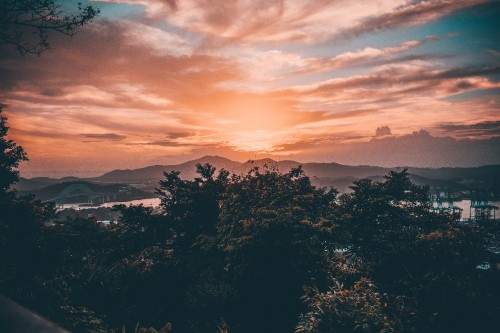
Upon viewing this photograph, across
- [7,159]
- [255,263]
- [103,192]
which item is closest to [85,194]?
[103,192]

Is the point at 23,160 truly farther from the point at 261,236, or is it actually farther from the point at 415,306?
the point at 415,306

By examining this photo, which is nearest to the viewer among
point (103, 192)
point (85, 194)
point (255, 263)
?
point (255, 263)

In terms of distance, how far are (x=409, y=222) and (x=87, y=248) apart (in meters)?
20.5

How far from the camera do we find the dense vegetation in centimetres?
817

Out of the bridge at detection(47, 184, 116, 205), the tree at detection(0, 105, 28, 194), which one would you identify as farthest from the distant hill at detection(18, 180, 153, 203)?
the tree at detection(0, 105, 28, 194)

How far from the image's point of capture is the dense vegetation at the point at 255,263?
8172 millimetres

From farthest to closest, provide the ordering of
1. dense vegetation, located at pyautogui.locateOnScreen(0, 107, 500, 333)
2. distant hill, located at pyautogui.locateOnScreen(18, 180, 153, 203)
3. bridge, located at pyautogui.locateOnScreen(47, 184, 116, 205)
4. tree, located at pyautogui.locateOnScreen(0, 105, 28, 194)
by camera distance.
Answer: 1. distant hill, located at pyautogui.locateOnScreen(18, 180, 153, 203)
2. bridge, located at pyautogui.locateOnScreen(47, 184, 116, 205)
3. tree, located at pyautogui.locateOnScreen(0, 105, 28, 194)
4. dense vegetation, located at pyautogui.locateOnScreen(0, 107, 500, 333)

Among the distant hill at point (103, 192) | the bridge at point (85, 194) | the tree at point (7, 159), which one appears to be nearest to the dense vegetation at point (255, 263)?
the tree at point (7, 159)

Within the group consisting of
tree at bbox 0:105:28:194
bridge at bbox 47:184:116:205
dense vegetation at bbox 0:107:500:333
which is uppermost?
tree at bbox 0:105:28:194

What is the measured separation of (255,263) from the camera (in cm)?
1345

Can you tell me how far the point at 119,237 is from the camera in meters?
20.1

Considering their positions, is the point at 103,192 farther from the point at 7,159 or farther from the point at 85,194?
the point at 7,159

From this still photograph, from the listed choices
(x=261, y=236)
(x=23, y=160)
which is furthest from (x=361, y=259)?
(x=23, y=160)

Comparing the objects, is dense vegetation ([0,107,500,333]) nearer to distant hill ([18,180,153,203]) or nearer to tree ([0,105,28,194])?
tree ([0,105,28,194])
